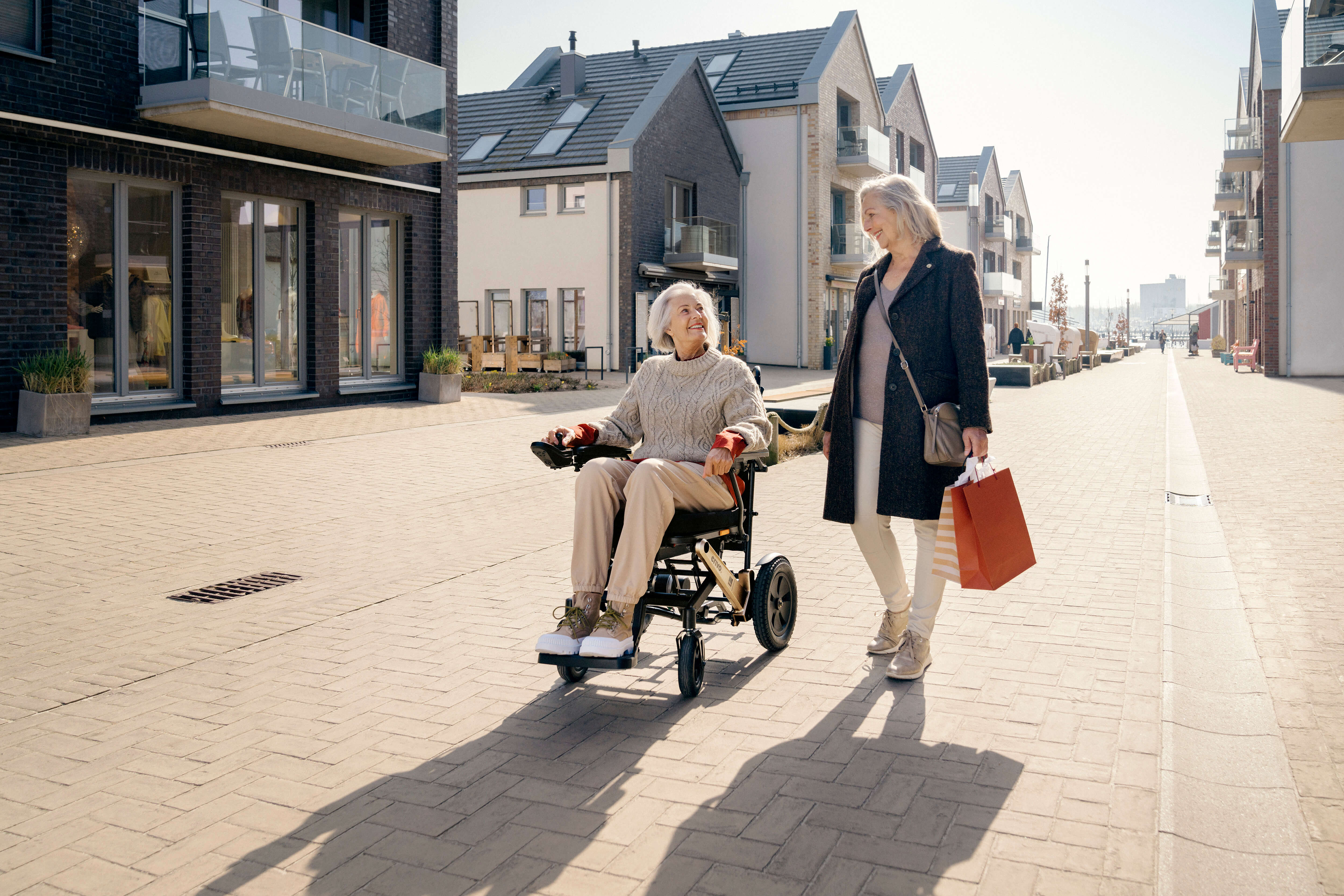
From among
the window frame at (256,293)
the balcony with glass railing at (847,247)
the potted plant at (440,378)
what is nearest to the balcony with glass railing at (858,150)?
the balcony with glass railing at (847,247)

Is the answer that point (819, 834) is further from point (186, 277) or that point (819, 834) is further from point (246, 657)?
point (186, 277)

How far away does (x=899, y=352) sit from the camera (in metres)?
4.48

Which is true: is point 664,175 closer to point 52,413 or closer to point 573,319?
point 573,319

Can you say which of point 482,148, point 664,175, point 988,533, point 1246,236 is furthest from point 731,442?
point 1246,236

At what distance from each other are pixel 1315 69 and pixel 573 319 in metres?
19.0

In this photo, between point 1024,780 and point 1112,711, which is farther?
point 1112,711

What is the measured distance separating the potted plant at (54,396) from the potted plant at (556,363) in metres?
14.2

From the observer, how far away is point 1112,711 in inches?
163

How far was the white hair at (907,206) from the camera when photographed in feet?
14.7

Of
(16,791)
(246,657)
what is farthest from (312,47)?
(16,791)

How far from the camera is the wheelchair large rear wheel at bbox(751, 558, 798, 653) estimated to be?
189 inches

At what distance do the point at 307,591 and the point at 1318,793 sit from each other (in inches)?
187

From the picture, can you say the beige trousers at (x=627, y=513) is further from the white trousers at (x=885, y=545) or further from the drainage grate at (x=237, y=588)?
the drainage grate at (x=237, y=588)

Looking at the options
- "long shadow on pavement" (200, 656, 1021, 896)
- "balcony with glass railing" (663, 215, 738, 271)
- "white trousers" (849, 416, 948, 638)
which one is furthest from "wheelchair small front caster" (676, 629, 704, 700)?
"balcony with glass railing" (663, 215, 738, 271)
